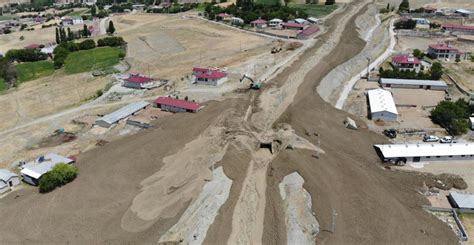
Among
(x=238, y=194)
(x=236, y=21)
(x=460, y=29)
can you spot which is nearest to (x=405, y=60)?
(x=460, y=29)

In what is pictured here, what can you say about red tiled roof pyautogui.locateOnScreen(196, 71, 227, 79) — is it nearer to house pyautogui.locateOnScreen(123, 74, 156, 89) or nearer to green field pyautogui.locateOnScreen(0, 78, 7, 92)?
house pyautogui.locateOnScreen(123, 74, 156, 89)

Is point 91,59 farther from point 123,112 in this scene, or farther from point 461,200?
point 461,200

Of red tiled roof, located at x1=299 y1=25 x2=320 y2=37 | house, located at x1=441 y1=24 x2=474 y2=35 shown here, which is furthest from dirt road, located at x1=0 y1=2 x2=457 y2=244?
house, located at x1=441 y1=24 x2=474 y2=35

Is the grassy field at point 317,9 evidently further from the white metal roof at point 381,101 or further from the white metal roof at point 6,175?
the white metal roof at point 6,175

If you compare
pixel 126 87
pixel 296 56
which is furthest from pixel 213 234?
pixel 296 56

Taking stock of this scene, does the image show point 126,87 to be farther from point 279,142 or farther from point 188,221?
point 188,221

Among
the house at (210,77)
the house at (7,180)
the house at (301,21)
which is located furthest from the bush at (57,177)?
the house at (301,21)
